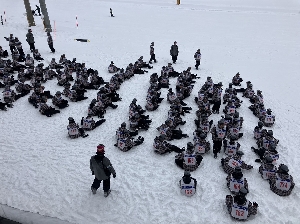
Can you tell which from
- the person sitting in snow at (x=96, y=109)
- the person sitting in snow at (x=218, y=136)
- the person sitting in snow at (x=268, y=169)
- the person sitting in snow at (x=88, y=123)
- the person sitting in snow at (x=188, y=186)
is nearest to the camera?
the person sitting in snow at (x=188, y=186)

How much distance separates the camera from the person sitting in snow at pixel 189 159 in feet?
35.6

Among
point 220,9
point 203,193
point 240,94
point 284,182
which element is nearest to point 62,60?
point 240,94

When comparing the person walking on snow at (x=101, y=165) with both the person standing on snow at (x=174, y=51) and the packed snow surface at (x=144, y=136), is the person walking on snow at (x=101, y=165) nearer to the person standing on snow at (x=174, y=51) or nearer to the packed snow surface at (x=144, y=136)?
the packed snow surface at (x=144, y=136)

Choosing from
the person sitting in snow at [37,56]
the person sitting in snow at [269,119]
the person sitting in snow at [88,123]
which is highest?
the person sitting in snow at [37,56]

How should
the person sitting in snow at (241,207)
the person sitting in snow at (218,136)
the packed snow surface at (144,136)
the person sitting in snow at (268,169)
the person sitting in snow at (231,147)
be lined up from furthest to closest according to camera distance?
the person sitting in snow at (218,136) → the person sitting in snow at (231,147) → the person sitting in snow at (268,169) → the packed snow surface at (144,136) → the person sitting in snow at (241,207)

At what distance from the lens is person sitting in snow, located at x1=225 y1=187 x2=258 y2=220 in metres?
8.52

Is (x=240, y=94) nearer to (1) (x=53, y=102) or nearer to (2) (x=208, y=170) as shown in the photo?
(2) (x=208, y=170)

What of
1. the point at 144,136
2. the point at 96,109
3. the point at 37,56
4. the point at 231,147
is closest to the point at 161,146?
the point at 144,136

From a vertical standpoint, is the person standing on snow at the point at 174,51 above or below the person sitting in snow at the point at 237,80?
above

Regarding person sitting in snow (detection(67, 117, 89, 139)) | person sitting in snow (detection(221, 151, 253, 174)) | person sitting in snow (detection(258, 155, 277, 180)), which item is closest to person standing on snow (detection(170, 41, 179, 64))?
person sitting in snow (detection(67, 117, 89, 139))

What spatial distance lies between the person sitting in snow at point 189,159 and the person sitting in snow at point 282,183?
9.17 feet

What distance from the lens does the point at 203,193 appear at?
33.0 ft

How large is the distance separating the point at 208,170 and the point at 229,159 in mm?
934

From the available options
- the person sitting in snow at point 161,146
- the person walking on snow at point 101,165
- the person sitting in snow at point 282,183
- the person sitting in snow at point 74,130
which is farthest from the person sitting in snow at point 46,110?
the person sitting in snow at point 282,183
